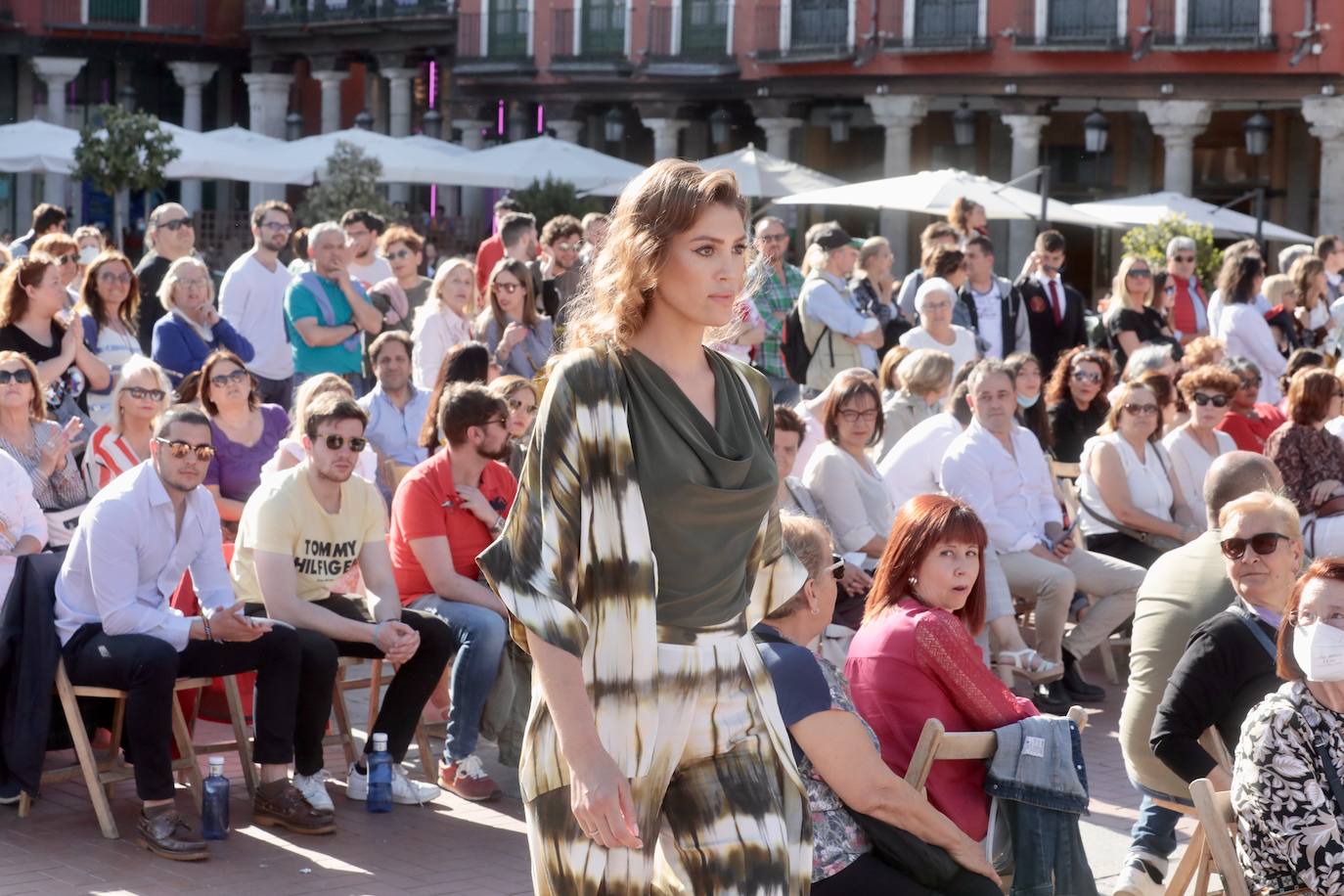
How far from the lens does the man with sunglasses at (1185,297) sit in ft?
46.8

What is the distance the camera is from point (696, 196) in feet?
10.2

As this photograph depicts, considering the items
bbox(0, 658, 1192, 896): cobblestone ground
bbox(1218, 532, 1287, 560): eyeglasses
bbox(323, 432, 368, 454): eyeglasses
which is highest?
bbox(323, 432, 368, 454): eyeglasses

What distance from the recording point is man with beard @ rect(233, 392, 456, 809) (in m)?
6.71

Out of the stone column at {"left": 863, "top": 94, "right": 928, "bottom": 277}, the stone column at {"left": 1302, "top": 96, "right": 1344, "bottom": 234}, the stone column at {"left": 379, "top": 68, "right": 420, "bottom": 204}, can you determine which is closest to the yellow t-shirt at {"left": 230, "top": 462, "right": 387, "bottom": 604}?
the stone column at {"left": 1302, "top": 96, "right": 1344, "bottom": 234}

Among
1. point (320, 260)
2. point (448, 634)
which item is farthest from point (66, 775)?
point (320, 260)

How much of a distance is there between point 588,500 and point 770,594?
0.44 metres

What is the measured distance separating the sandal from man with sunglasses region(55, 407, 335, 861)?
280 cm

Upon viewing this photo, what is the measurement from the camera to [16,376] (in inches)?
297

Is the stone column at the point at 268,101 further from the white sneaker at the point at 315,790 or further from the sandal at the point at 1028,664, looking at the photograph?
the white sneaker at the point at 315,790

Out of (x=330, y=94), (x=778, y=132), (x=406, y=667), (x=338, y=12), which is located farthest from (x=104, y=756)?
(x=330, y=94)

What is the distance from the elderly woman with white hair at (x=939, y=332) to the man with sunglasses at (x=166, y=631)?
210 inches

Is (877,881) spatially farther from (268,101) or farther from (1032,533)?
(268,101)

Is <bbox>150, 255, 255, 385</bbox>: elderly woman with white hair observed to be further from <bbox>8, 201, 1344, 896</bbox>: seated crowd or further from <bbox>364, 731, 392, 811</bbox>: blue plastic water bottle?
<bbox>364, 731, 392, 811</bbox>: blue plastic water bottle

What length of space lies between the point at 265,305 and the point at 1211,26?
954 inches
